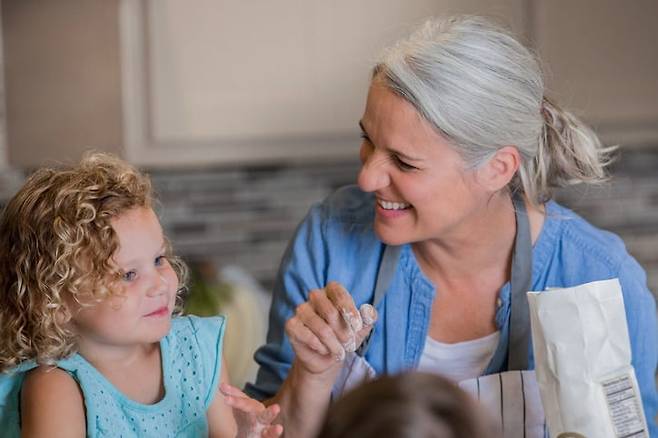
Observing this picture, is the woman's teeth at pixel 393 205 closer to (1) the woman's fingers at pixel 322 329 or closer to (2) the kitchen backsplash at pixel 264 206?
(1) the woman's fingers at pixel 322 329

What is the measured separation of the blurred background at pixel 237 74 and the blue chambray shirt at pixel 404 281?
1.96 ft

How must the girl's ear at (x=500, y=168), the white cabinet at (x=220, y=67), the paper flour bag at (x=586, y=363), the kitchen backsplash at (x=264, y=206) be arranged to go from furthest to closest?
the kitchen backsplash at (x=264, y=206) → the white cabinet at (x=220, y=67) → the girl's ear at (x=500, y=168) → the paper flour bag at (x=586, y=363)

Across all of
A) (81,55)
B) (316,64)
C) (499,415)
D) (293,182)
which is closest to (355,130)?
(316,64)

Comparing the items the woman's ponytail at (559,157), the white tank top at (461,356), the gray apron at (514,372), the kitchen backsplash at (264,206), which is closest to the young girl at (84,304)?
the gray apron at (514,372)

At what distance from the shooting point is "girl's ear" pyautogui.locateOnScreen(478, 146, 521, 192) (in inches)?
62.2

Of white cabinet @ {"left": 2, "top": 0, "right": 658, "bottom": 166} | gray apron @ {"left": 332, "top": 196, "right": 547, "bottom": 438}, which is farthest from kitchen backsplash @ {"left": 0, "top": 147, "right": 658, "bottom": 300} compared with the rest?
gray apron @ {"left": 332, "top": 196, "right": 547, "bottom": 438}

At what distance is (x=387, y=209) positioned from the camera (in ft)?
5.09

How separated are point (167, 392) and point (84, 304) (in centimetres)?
19

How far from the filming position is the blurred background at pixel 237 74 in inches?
86.4

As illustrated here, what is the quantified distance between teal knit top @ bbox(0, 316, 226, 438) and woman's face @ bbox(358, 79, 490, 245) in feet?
0.93

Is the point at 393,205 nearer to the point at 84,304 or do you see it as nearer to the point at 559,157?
the point at 559,157

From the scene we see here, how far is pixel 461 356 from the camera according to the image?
1.61 meters

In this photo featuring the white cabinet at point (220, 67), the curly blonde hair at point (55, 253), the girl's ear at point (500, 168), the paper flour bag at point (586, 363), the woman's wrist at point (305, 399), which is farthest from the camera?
the white cabinet at point (220, 67)

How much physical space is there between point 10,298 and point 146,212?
18 cm
